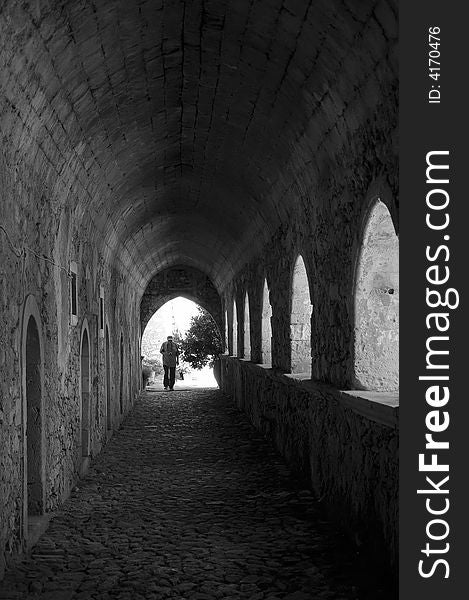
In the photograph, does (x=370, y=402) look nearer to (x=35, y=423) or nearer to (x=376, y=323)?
(x=376, y=323)

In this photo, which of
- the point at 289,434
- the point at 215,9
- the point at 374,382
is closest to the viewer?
the point at 215,9

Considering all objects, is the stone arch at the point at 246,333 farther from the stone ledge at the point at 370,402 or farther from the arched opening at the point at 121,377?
the stone ledge at the point at 370,402

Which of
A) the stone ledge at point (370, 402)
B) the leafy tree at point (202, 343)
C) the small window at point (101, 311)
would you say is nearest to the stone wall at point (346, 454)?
the stone ledge at point (370, 402)

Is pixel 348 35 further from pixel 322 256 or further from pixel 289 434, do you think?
pixel 289 434

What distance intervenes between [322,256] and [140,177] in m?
4.12

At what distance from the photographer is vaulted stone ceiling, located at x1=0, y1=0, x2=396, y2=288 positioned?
15.9 feet

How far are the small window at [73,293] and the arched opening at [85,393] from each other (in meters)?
0.86

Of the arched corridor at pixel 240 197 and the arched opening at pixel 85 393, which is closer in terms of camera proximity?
→ the arched corridor at pixel 240 197

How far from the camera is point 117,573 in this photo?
5215 mm

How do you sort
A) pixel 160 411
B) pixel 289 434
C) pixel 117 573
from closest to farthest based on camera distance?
pixel 117 573 < pixel 289 434 < pixel 160 411

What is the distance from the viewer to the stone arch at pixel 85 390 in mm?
9469

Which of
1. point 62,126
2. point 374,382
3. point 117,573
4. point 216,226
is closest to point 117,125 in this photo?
point 62,126

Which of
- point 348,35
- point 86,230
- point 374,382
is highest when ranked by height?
point 348,35

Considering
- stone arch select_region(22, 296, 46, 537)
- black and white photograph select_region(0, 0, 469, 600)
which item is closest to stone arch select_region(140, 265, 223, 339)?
black and white photograph select_region(0, 0, 469, 600)
